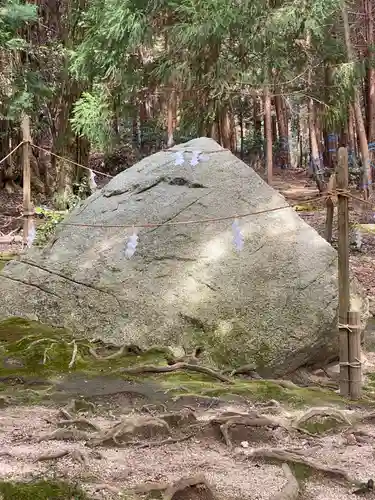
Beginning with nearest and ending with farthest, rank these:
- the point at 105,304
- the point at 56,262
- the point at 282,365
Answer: the point at 282,365
the point at 105,304
the point at 56,262

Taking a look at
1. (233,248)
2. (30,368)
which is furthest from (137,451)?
(233,248)

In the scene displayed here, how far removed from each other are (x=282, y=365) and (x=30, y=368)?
2.02 metres

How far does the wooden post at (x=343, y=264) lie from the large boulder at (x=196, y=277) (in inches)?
23.4

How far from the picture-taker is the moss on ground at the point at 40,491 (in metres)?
2.40

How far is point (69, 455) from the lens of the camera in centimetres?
284

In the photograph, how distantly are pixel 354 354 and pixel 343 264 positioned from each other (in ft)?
2.11

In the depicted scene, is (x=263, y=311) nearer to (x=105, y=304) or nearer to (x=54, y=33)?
(x=105, y=304)

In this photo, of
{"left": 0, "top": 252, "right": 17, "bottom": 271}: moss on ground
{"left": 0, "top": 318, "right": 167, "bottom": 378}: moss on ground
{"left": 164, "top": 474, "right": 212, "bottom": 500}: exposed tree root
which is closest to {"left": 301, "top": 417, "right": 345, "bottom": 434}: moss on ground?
{"left": 164, "top": 474, "right": 212, "bottom": 500}: exposed tree root

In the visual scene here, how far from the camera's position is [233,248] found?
5320 mm

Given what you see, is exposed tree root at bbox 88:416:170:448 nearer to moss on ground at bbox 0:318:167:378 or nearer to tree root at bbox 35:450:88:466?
tree root at bbox 35:450:88:466

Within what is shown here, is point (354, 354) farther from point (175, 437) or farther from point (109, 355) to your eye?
point (109, 355)

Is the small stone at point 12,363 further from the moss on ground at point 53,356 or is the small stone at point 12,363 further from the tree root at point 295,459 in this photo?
the tree root at point 295,459

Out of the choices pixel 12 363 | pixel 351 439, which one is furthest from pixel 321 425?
pixel 12 363

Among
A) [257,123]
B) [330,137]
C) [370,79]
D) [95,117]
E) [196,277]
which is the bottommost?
[196,277]
